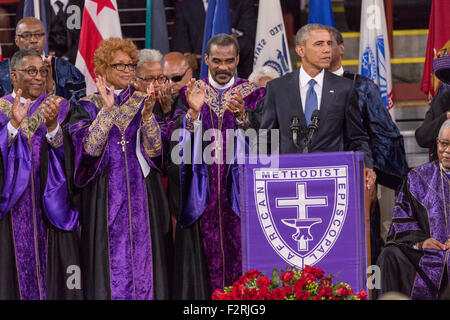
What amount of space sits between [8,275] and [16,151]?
2.86 ft

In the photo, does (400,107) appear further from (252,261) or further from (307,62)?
(252,261)

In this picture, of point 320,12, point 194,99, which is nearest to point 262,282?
point 194,99

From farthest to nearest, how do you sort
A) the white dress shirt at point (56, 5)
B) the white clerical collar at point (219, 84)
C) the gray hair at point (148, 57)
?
the white dress shirt at point (56, 5) → the gray hair at point (148, 57) → the white clerical collar at point (219, 84)

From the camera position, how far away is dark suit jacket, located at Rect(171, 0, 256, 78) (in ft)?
29.4

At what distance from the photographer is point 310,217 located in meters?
4.88

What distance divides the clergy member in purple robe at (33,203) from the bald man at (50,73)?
1.94ft

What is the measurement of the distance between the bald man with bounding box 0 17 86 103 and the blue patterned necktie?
2.03 metres

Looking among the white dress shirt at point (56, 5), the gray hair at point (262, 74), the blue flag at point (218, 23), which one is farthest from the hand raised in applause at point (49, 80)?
the white dress shirt at point (56, 5)

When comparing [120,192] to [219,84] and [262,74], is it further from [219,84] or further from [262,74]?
[262,74]

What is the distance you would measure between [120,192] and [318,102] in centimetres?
159

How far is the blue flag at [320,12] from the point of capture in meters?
8.71

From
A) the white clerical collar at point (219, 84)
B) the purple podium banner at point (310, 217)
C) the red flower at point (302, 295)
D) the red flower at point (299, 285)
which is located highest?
the white clerical collar at point (219, 84)

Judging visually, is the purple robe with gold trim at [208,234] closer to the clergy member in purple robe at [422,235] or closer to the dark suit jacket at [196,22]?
the clergy member in purple robe at [422,235]
